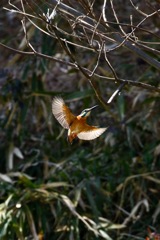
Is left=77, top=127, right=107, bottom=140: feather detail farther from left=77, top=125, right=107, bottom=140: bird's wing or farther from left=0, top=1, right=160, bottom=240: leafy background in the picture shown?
left=0, top=1, right=160, bottom=240: leafy background

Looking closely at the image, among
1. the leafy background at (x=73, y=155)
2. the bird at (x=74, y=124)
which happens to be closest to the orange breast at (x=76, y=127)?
the bird at (x=74, y=124)

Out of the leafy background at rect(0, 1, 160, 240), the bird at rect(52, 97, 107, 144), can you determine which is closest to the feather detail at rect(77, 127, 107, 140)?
the bird at rect(52, 97, 107, 144)

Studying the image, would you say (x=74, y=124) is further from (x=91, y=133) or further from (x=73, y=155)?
(x=73, y=155)

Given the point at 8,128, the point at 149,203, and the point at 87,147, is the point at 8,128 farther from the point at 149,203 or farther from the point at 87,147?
the point at 149,203

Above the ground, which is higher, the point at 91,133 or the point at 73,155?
the point at 91,133

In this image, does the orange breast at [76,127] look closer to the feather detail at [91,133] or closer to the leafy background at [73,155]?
the feather detail at [91,133]

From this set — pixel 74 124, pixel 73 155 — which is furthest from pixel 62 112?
pixel 73 155
